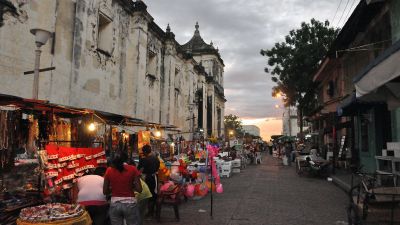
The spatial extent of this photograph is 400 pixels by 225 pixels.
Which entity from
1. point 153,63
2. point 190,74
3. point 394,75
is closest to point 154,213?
point 394,75

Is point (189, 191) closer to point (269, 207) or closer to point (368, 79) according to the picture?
point (269, 207)

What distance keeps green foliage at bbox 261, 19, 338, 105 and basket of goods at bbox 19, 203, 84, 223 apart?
2447 cm

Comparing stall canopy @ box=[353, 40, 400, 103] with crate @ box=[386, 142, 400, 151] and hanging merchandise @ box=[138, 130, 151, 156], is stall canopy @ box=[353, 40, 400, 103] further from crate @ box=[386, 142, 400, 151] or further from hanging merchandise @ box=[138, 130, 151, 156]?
hanging merchandise @ box=[138, 130, 151, 156]

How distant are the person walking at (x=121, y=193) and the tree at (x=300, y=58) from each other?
23326mm

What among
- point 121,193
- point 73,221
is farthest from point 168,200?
point 73,221

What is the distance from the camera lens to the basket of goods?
474 centimetres

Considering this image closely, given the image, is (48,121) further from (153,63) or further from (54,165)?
(153,63)

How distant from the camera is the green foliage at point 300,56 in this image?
1081 inches

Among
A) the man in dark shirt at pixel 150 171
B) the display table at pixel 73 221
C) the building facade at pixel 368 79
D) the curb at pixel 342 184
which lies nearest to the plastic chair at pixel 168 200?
the man in dark shirt at pixel 150 171

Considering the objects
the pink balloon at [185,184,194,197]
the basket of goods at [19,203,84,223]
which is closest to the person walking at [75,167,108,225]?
the basket of goods at [19,203,84,223]

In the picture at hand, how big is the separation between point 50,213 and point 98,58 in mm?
11098

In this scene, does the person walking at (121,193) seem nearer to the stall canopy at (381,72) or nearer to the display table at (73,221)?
the display table at (73,221)

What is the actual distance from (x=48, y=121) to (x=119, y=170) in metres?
3.60

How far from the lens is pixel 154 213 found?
9.09 meters
